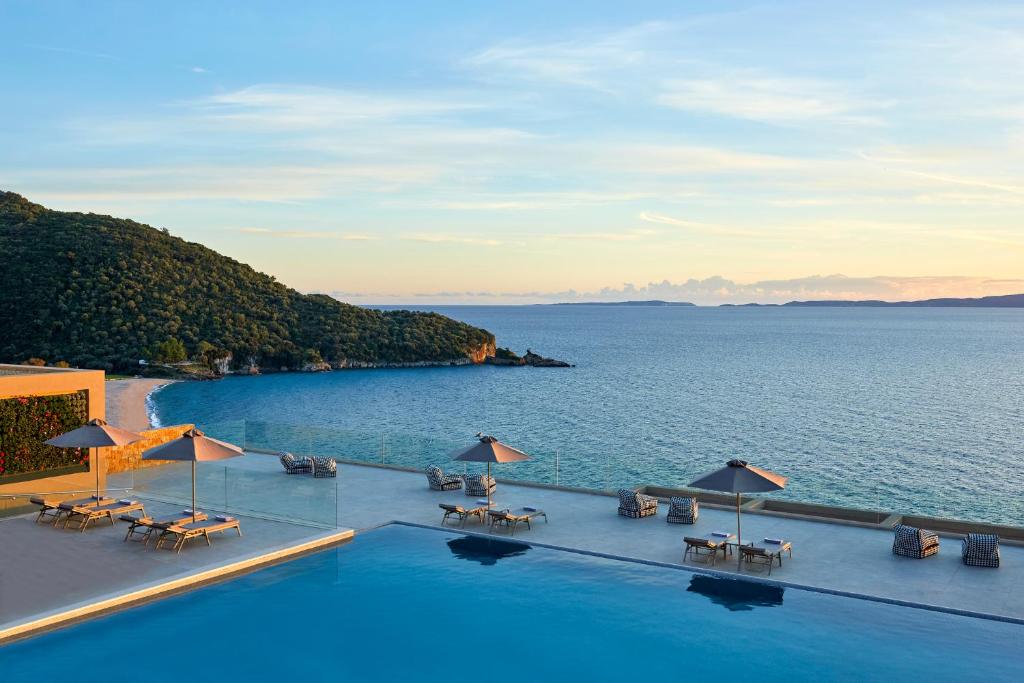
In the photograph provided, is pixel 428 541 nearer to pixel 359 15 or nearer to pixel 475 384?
pixel 359 15

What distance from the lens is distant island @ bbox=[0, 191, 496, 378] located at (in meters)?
89.9

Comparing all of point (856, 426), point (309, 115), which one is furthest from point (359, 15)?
point (856, 426)

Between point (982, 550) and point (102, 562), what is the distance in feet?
49.1

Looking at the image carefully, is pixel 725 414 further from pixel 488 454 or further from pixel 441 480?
pixel 488 454

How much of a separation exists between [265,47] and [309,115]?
266 inches

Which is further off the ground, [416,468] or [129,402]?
[416,468]

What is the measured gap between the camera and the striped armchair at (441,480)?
70.0ft

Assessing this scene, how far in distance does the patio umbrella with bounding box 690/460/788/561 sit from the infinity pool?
5.11 ft

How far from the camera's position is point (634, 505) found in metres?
18.4

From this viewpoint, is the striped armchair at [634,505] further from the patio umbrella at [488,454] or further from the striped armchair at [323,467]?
the striped armchair at [323,467]

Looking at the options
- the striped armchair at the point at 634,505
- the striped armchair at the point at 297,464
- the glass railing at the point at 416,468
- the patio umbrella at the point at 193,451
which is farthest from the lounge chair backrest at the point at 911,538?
the striped armchair at the point at 297,464

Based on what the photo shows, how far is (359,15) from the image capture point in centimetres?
2727

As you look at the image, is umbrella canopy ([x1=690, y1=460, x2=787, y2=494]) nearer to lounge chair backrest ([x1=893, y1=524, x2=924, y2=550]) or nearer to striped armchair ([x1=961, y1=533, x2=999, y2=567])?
lounge chair backrest ([x1=893, y1=524, x2=924, y2=550])

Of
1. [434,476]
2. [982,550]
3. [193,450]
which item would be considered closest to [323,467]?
[434,476]
